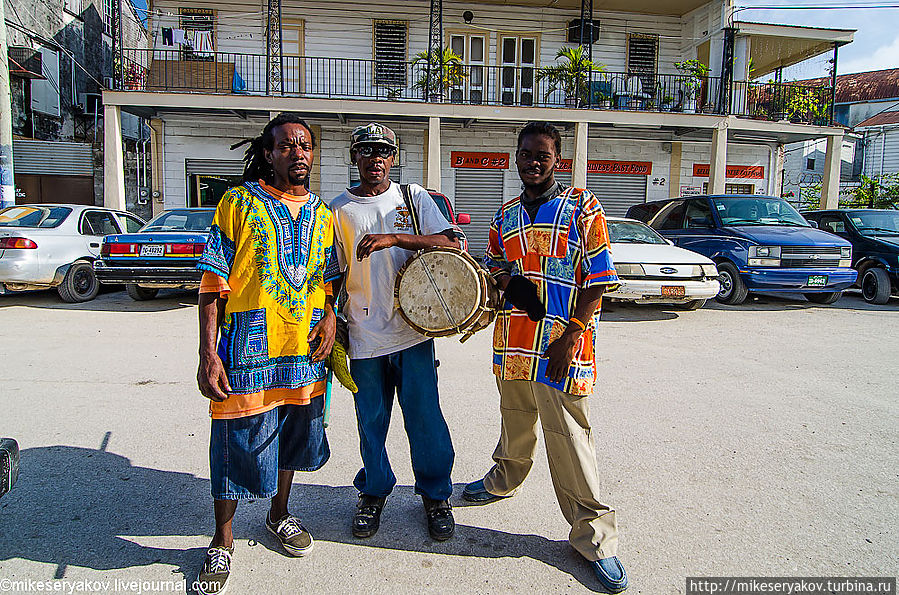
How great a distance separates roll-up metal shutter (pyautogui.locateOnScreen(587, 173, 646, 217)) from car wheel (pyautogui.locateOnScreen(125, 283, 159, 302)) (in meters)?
12.6

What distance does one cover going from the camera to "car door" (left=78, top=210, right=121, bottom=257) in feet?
31.3

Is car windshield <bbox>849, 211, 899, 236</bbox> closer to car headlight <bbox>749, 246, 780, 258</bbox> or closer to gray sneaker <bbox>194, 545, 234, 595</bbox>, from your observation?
car headlight <bbox>749, 246, 780, 258</bbox>

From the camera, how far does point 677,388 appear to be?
17.4 feet

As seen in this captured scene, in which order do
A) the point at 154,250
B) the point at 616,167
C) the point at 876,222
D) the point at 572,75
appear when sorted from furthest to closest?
the point at 616,167, the point at 572,75, the point at 876,222, the point at 154,250

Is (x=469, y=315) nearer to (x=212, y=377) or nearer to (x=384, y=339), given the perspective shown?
(x=384, y=339)

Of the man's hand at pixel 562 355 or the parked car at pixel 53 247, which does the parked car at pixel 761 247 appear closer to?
the man's hand at pixel 562 355

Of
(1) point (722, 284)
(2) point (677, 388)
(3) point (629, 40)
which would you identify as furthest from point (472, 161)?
(2) point (677, 388)

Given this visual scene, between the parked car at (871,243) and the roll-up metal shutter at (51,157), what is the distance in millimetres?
20559

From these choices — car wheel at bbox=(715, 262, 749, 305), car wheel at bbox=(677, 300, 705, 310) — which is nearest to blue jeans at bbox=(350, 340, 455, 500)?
car wheel at bbox=(677, 300, 705, 310)

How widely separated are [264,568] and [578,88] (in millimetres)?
14341

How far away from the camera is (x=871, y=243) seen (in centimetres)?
1072

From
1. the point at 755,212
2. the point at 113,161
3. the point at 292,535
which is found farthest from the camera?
the point at 113,161

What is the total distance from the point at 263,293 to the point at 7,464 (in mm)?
1192

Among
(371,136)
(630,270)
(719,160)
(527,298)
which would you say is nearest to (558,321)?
(527,298)
